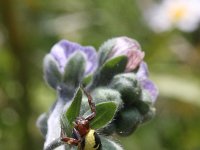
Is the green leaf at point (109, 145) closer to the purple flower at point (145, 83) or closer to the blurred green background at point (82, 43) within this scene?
the purple flower at point (145, 83)

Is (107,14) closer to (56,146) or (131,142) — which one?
(131,142)

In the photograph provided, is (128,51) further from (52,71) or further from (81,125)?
(81,125)

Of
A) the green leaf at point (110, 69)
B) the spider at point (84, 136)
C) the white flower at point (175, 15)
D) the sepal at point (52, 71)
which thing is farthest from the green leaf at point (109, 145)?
the white flower at point (175, 15)

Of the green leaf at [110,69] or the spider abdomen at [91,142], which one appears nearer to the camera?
the spider abdomen at [91,142]

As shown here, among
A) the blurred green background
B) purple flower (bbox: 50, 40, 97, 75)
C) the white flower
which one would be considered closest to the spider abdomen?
purple flower (bbox: 50, 40, 97, 75)

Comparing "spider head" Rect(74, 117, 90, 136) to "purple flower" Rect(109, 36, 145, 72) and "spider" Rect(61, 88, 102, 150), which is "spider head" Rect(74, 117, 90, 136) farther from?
"purple flower" Rect(109, 36, 145, 72)

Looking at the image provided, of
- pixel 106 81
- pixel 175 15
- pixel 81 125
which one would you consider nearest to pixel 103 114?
pixel 81 125
